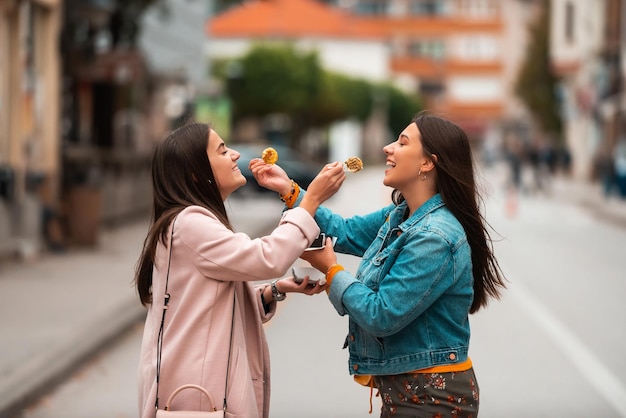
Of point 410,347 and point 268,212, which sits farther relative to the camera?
point 268,212

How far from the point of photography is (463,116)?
125125 millimetres

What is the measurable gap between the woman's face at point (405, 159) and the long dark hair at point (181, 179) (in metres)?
0.55

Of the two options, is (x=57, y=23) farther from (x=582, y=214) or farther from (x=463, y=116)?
(x=463, y=116)

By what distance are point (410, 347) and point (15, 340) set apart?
21.3 ft

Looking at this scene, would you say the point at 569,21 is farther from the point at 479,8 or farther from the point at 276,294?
the point at 479,8

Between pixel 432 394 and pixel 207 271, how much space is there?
31.7 inches

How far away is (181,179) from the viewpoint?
3.60 m

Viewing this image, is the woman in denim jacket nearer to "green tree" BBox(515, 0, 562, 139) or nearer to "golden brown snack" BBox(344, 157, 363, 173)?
"golden brown snack" BBox(344, 157, 363, 173)

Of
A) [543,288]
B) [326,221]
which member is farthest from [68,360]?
[543,288]

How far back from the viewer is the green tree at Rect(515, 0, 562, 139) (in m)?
66.8

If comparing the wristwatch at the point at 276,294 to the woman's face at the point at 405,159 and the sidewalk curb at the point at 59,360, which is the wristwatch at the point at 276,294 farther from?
the sidewalk curb at the point at 59,360

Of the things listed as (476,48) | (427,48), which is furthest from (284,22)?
(476,48)

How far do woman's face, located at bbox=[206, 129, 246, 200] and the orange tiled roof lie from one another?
96389 millimetres

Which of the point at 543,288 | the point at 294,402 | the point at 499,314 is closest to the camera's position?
the point at 294,402
